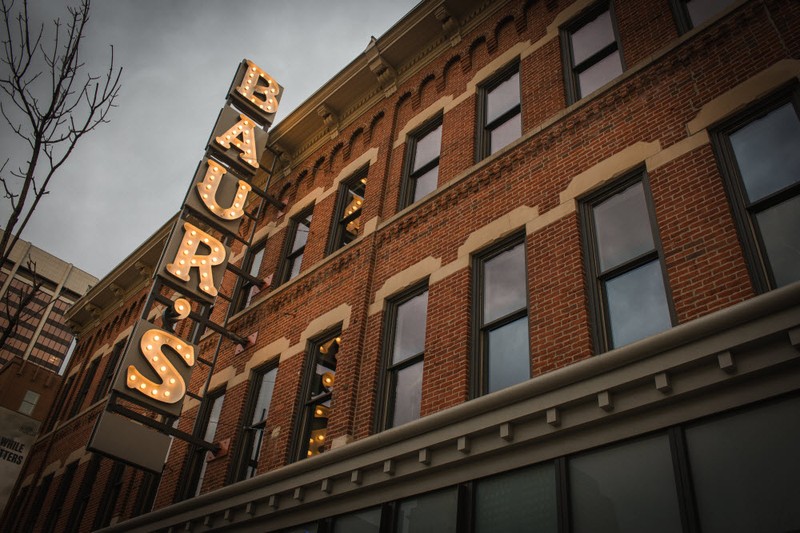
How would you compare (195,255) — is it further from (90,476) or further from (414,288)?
(90,476)

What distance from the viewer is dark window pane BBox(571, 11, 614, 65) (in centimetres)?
1190

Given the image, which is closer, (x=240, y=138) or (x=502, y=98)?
(x=502, y=98)

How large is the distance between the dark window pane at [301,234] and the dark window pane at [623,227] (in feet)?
28.3

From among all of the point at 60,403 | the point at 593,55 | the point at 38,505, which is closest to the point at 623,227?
the point at 593,55

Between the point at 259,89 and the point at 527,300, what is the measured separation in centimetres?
1130

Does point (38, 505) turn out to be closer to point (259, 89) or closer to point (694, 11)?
point (259, 89)

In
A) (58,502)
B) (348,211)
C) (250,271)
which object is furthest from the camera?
(58,502)

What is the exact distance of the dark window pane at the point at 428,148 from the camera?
14.3 m

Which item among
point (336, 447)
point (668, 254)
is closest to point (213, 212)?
point (336, 447)

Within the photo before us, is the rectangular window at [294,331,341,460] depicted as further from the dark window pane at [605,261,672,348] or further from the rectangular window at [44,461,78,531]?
the rectangular window at [44,461,78,531]

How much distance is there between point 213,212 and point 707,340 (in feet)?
37.1

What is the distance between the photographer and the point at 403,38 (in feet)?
52.6

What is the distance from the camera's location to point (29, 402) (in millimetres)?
26031

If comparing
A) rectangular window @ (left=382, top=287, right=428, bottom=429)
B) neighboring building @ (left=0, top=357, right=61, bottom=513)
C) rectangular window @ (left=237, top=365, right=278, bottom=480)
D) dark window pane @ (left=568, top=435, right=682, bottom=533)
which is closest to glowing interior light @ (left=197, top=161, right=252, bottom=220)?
rectangular window @ (left=237, top=365, right=278, bottom=480)
